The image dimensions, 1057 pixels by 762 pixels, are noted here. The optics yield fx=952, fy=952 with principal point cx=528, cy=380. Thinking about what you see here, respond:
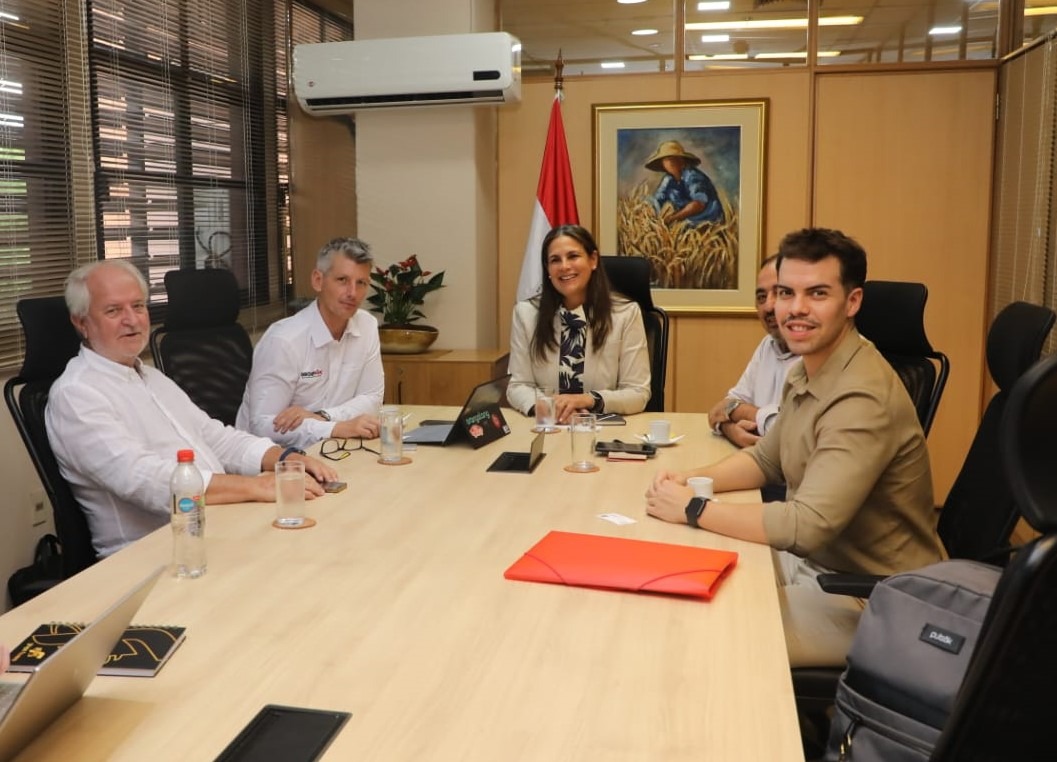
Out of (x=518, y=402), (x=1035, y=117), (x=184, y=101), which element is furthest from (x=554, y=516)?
(x=1035, y=117)

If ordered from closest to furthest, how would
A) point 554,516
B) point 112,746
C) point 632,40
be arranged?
point 112,746 < point 554,516 < point 632,40

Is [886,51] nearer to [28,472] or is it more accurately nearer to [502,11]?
[502,11]

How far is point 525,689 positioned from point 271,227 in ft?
13.7

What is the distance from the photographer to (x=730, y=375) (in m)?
5.09

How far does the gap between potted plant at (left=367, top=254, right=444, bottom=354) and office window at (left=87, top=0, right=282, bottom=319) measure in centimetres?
63

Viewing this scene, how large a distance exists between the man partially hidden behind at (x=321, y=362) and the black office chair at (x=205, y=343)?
84 mm

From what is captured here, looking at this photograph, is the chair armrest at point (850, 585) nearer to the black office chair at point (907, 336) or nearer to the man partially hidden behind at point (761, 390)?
the black office chair at point (907, 336)

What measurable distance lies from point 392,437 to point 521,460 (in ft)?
1.15

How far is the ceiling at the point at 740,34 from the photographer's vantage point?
4.72m

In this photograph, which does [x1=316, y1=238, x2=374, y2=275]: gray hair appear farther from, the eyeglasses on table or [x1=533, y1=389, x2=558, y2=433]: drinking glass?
Answer: [x1=533, y1=389, x2=558, y2=433]: drinking glass

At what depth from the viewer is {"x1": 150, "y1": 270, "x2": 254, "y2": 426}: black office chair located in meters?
3.18

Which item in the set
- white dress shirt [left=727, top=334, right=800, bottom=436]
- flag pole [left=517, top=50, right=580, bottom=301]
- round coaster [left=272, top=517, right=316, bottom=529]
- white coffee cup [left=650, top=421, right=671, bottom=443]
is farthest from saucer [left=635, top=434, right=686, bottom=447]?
flag pole [left=517, top=50, right=580, bottom=301]

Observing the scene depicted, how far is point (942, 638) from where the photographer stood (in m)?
1.28

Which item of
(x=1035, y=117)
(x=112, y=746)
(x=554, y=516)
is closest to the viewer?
(x=112, y=746)
